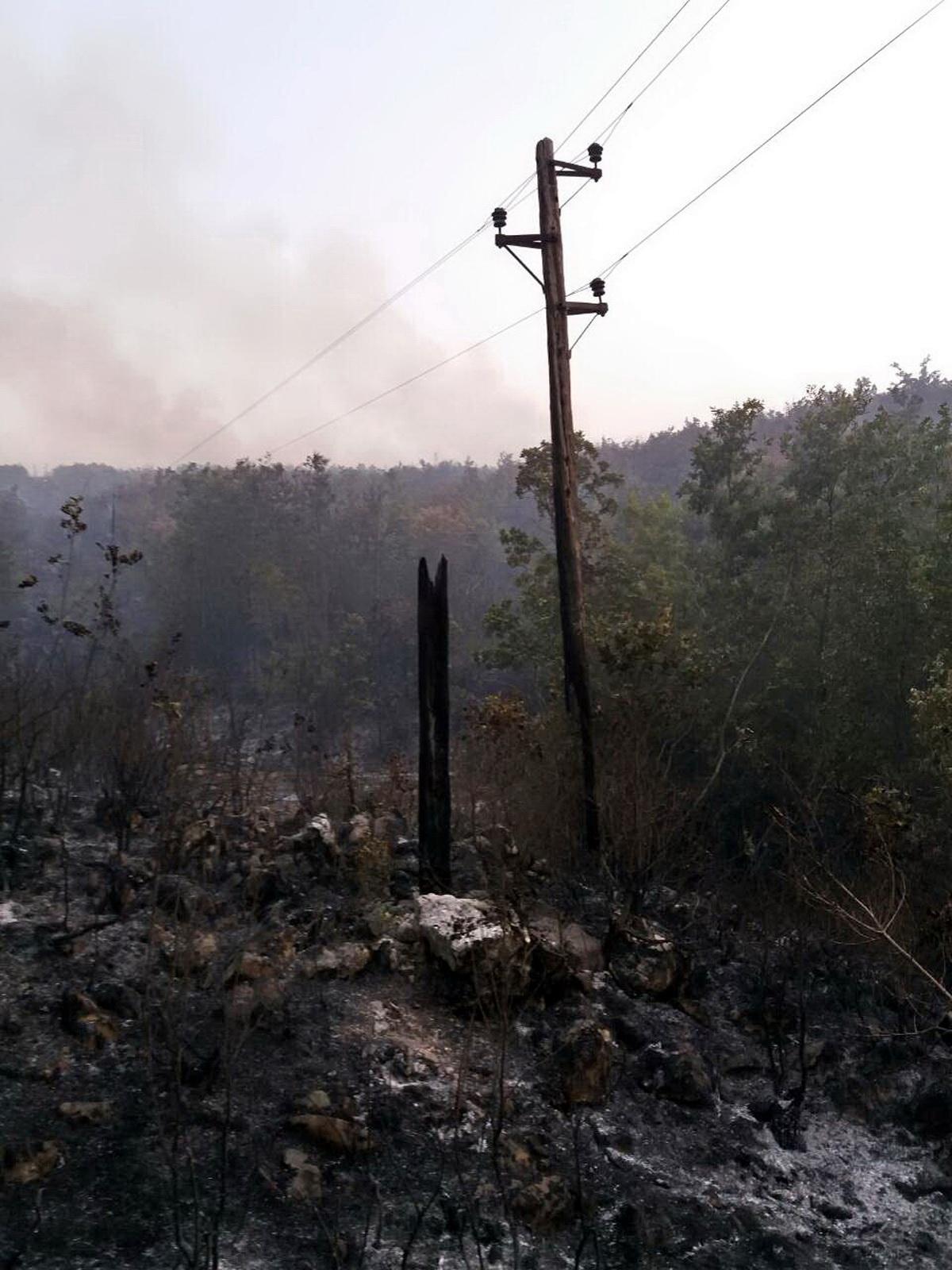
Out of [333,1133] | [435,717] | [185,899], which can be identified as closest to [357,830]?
[435,717]

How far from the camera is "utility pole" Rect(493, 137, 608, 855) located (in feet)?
32.8

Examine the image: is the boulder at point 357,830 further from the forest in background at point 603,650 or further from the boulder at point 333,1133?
the boulder at point 333,1133

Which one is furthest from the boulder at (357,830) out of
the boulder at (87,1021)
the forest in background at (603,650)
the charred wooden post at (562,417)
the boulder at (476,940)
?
the boulder at (87,1021)

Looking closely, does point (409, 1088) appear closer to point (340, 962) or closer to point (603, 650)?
point (340, 962)

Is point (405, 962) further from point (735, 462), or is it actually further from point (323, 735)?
point (323, 735)

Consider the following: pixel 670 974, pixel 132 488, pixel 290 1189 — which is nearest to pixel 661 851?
pixel 670 974

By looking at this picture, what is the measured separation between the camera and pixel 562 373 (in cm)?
1014

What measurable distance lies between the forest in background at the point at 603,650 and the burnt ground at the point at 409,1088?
1.33 meters

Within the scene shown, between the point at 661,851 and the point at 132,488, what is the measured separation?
54.5 meters

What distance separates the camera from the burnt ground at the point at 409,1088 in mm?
5027

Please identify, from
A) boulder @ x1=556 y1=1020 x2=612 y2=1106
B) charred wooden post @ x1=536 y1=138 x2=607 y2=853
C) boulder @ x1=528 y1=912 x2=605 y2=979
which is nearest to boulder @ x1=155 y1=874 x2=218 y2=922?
boulder @ x1=528 y1=912 x2=605 y2=979

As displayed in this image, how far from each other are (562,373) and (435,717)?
157 inches

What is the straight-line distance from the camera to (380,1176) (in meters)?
5.52

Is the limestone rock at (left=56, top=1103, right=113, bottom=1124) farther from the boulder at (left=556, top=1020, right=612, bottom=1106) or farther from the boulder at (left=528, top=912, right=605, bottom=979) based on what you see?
the boulder at (left=528, top=912, right=605, bottom=979)
